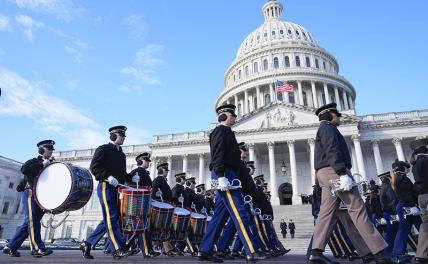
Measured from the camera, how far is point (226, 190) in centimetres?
576

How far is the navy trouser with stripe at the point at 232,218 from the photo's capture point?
5512mm

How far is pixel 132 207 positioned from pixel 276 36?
71691 mm

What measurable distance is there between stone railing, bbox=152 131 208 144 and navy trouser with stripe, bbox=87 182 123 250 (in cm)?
3917

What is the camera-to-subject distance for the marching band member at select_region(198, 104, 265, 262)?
5567mm

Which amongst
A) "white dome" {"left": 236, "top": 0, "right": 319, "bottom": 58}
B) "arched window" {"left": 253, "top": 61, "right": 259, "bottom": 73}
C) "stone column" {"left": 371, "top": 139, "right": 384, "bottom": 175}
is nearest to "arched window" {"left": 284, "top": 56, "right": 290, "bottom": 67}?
"white dome" {"left": 236, "top": 0, "right": 319, "bottom": 58}

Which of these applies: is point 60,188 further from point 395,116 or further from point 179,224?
point 395,116

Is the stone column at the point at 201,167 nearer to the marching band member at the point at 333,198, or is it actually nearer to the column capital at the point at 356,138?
the column capital at the point at 356,138

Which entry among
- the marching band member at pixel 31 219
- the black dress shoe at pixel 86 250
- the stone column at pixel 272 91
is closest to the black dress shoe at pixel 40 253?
the marching band member at pixel 31 219

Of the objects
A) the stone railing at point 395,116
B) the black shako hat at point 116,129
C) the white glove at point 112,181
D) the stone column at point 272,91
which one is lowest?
the white glove at point 112,181

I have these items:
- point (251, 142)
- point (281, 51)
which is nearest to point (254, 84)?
point (281, 51)

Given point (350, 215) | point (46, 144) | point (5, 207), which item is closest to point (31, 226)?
point (46, 144)

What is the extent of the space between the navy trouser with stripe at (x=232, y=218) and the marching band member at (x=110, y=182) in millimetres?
1811

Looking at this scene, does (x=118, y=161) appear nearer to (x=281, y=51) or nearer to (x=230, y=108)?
(x=230, y=108)

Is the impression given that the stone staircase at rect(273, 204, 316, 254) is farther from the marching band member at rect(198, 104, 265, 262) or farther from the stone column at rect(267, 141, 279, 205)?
the marching band member at rect(198, 104, 265, 262)
